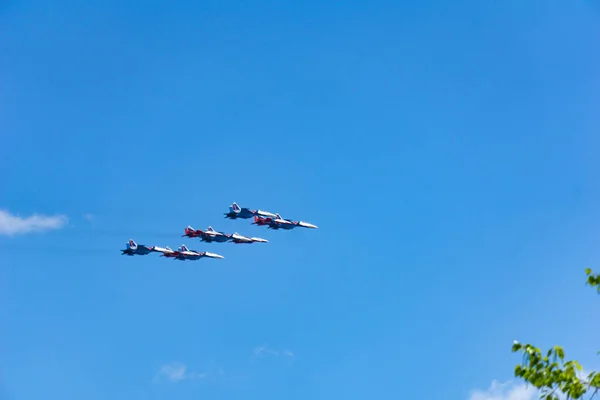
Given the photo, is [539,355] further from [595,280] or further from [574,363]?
[595,280]

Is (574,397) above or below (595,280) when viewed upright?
below

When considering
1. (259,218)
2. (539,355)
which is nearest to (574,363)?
(539,355)

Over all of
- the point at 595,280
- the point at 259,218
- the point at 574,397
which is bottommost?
the point at 574,397

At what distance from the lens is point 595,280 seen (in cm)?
3984

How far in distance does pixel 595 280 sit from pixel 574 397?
7.15 metres

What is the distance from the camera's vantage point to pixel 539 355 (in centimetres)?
3703

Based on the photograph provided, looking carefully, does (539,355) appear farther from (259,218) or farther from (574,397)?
(259,218)

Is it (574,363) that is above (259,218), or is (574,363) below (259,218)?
below

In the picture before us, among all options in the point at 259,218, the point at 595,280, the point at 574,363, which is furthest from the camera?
the point at 259,218

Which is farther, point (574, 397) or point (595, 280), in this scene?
point (595, 280)

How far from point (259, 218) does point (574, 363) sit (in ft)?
538

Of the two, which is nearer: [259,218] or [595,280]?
[595,280]

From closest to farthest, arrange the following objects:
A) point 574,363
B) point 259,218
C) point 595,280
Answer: point 574,363
point 595,280
point 259,218

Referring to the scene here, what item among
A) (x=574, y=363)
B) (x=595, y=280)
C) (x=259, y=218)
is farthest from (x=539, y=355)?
(x=259, y=218)
